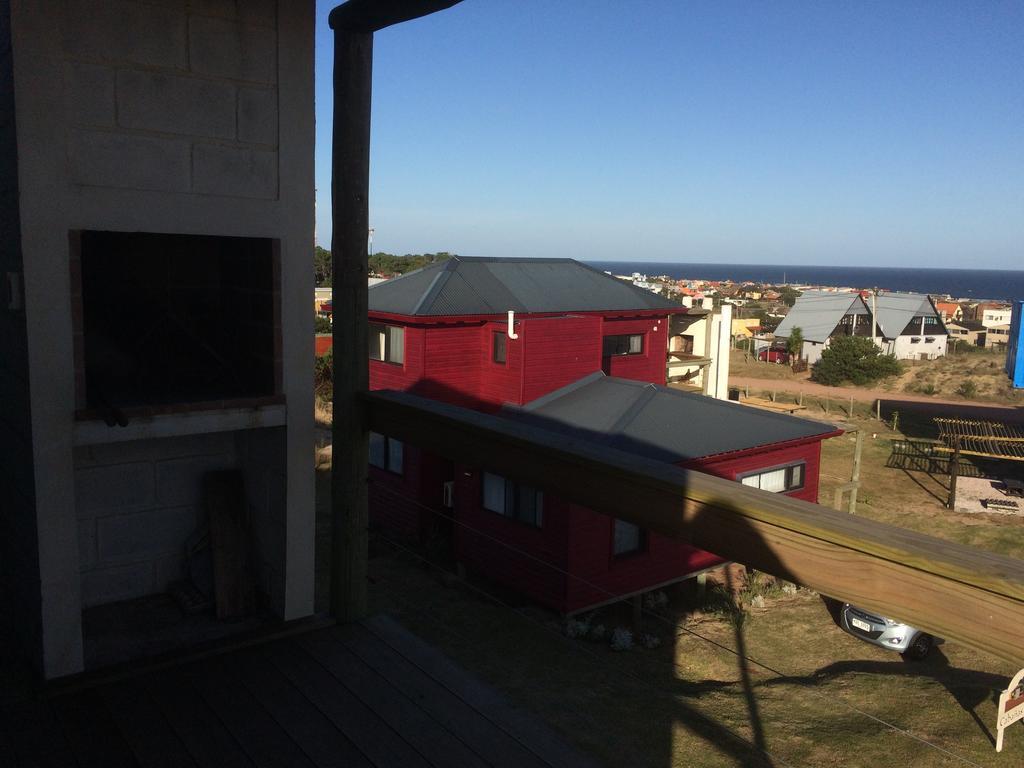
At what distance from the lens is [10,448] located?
3.62 metres

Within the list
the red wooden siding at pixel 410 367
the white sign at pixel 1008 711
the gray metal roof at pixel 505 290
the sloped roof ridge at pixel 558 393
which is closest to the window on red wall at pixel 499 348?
the gray metal roof at pixel 505 290

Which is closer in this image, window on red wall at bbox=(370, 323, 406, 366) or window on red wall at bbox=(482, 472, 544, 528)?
window on red wall at bbox=(482, 472, 544, 528)

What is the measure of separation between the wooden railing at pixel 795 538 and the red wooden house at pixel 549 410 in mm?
9602

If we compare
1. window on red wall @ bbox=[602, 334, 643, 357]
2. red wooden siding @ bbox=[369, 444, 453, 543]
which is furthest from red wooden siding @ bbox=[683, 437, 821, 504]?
red wooden siding @ bbox=[369, 444, 453, 543]

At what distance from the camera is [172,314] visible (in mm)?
4398

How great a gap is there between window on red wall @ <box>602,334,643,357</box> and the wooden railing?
50.3 ft

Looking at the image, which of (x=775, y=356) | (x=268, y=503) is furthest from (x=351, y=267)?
(x=775, y=356)

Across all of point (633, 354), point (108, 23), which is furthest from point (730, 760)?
point (633, 354)

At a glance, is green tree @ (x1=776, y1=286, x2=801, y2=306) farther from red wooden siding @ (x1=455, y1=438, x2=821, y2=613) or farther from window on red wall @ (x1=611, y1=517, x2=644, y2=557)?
→ window on red wall @ (x1=611, y1=517, x2=644, y2=557)

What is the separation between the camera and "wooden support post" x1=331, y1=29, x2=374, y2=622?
3.47m

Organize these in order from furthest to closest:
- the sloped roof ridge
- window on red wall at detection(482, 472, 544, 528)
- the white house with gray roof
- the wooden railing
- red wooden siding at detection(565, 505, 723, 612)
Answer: the white house with gray roof → the sloped roof ridge → window on red wall at detection(482, 472, 544, 528) → red wooden siding at detection(565, 505, 723, 612) → the wooden railing

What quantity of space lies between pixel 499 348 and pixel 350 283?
12501mm

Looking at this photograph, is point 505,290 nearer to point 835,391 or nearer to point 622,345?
point 622,345

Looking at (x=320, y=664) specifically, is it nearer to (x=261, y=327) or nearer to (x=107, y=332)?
(x=261, y=327)
